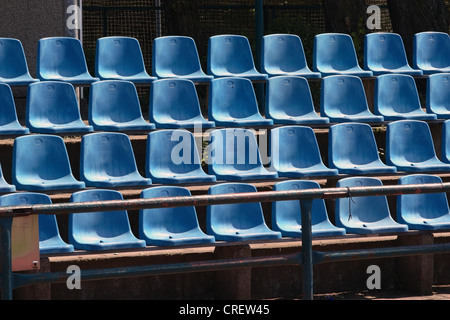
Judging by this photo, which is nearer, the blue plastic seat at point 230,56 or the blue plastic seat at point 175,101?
the blue plastic seat at point 175,101

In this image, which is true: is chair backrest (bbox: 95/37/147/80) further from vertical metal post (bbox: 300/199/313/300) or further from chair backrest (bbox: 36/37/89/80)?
vertical metal post (bbox: 300/199/313/300)

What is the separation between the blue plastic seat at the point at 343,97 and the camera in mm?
7516

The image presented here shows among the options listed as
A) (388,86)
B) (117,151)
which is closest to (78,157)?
(117,151)

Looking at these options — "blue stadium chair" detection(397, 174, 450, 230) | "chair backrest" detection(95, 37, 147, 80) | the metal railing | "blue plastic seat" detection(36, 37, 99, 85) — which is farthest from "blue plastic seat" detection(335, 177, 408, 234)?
"blue plastic seat" detection(36, 37, 99, 85)

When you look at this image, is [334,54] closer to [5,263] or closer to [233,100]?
[233,100]

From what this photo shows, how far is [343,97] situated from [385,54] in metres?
1.21

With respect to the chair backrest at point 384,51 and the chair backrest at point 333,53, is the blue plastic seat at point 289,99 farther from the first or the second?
the chair backrest at point 384,51

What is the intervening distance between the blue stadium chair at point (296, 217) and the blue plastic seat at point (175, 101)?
1314mm

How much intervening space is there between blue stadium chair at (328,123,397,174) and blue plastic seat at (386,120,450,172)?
17 cm

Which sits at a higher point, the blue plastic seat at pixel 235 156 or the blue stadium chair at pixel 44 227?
the blue plastic seat at pixel 235 156

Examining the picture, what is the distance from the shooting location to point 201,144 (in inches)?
271

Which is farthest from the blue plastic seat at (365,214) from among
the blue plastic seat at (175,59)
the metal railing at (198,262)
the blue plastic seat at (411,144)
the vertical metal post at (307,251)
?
the blue plastic seat at (175,59)

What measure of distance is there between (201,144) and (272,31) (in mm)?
4741

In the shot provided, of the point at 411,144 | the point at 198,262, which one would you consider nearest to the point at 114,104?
the point at 411,144
